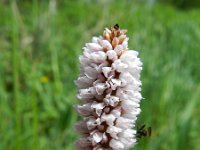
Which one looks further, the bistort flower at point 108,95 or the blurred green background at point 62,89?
the blurred green background at point 62,89

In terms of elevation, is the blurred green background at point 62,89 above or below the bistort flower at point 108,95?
above

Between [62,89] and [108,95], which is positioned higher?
[62,89]

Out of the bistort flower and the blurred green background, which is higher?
the blurred green background

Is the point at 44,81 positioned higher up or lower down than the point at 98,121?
higher up

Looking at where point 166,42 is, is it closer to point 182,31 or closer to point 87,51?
point 182,31

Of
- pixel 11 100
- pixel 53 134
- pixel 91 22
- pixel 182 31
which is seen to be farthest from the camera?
pixel 91 22

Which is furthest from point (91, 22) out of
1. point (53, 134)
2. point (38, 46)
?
point (38, 46)

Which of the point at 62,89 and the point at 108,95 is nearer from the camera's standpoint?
the point at 108,95

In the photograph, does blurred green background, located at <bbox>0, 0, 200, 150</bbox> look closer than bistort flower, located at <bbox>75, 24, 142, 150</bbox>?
No
